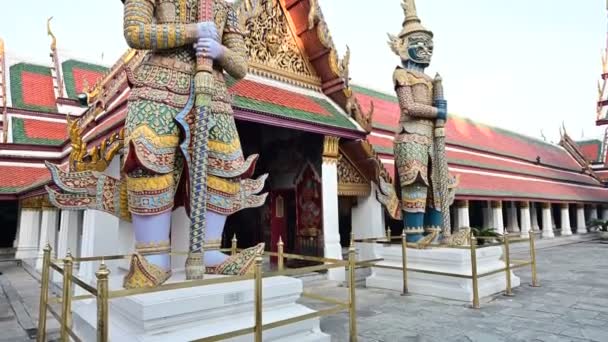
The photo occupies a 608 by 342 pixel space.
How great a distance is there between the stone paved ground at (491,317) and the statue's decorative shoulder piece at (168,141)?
184 centimetres

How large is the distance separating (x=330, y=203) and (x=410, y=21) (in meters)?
3.53

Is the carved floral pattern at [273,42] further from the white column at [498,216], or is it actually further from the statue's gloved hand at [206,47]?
the white column at [498,216]

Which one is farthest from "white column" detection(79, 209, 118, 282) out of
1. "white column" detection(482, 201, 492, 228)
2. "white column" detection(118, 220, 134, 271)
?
"white column" detection(482, 201, 492, 228)

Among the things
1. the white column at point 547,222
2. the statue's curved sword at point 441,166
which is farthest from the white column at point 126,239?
the white column at point 547,222

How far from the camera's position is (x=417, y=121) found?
6508 millimetres

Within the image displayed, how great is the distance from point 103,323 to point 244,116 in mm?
3743

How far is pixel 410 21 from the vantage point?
6.74 metres

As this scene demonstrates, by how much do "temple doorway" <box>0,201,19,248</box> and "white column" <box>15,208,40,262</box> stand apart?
2.40 metres

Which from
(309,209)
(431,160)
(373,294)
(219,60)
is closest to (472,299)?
(373,294)

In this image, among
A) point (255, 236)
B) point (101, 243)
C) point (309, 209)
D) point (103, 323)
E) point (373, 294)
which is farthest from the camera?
point (255, 236)

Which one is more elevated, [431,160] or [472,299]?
[431,160]

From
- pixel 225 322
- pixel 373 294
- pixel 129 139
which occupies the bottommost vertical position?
pixel 373 294

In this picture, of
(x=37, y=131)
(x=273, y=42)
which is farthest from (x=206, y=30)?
(x=37, y=131)

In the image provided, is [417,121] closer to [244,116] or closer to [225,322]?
[244,116]
